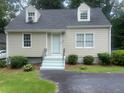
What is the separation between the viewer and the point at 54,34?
26.0 m

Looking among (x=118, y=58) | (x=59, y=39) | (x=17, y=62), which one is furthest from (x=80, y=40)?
(x=17, y=62)

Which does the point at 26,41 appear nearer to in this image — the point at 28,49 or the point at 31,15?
the point at 28,49

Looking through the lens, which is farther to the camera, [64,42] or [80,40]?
[64,42]

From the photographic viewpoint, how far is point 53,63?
75.6 ft

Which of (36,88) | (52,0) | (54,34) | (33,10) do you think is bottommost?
(36,88)

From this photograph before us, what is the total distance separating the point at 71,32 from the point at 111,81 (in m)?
10.8

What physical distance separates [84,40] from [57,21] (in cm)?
365

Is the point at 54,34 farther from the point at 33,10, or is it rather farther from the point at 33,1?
the point at 33,1

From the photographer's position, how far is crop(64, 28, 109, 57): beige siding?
83.0ft

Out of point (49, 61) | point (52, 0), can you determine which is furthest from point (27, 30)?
point (52, 0)

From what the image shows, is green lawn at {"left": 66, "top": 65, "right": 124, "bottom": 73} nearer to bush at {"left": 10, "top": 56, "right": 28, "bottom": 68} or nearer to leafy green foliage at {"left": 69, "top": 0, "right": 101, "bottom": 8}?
bush at {"left": 10, "top": 56, "right": 28, "bottom": 68}

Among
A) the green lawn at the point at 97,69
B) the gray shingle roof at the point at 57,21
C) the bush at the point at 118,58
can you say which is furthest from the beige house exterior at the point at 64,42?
the green lawn at the point at 97,69

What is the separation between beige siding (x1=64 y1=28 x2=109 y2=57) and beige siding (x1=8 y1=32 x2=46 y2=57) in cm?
227

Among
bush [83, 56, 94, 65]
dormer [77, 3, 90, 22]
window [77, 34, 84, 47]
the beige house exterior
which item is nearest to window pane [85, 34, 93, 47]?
the beige house exterior
